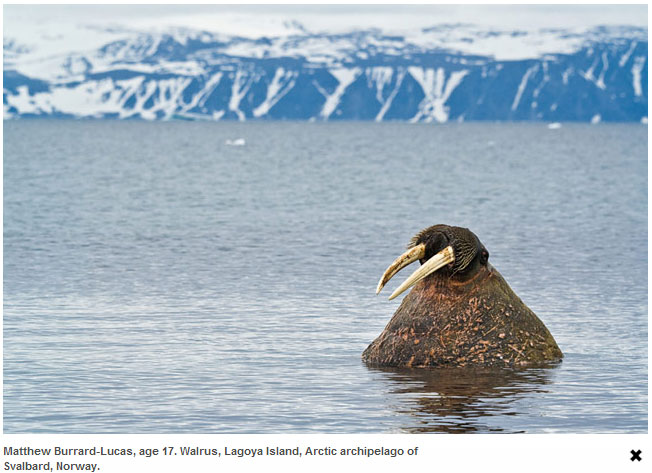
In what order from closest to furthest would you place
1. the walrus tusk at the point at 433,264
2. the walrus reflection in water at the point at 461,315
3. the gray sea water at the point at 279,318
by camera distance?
the gray sea water at the point at 279,318 < the walrus tusk at the point at 433,264 < the walrus reflection in water at the point at 461,315

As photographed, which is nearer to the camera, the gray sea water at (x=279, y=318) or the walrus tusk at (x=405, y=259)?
the gray sea water at (x=279, y=318)

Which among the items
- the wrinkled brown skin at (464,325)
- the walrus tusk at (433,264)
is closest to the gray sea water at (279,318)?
the wrinkled brown skin at (464,325)

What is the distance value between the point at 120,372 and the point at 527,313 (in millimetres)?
4671

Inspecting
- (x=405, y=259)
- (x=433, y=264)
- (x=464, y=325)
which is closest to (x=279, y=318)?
(x=464, y=325)

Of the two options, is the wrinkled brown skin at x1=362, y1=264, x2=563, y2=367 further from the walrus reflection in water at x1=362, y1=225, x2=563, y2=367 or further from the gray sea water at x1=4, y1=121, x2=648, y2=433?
the gray sea water at x1=4, y1=121, x2=648, y2=433

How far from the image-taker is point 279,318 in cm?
2114

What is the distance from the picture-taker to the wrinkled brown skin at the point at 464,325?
16.2 meters

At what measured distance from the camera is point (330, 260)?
3008 centimetres

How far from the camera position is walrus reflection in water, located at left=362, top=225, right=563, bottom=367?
16016mm

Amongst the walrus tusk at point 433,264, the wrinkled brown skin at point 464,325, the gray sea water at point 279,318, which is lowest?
the gray sea water at point 279,318

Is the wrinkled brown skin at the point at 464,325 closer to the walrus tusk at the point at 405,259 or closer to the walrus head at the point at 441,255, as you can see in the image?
the walrus head at the point at 441,255

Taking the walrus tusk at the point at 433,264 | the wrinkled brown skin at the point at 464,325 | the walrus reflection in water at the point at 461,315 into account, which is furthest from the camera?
the wrinkled brown skin at the point at 464,325

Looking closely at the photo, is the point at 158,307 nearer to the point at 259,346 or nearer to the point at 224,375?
the point at 259,346
